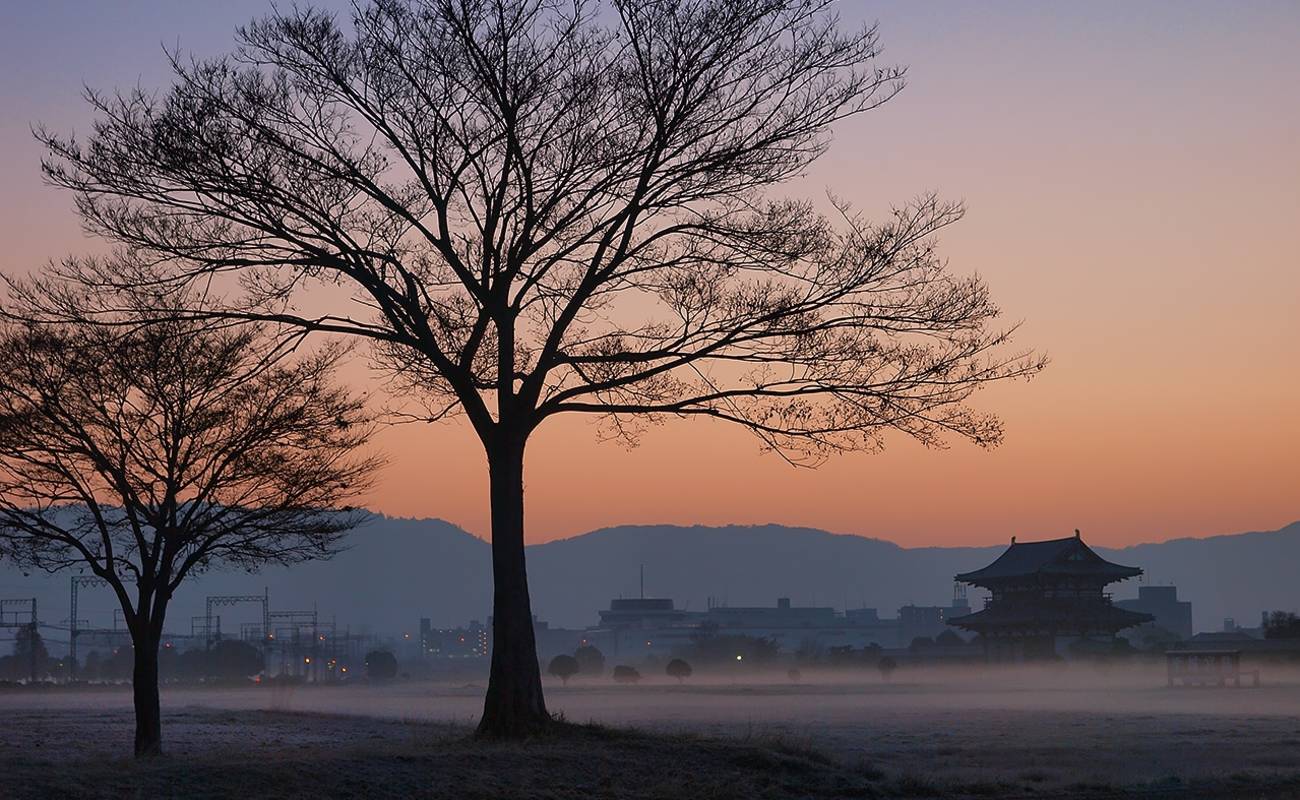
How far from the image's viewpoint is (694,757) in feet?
55.2

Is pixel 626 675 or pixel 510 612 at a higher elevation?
pixel 510 612

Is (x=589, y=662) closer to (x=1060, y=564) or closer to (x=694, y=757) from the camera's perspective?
(x=1060, y=564)

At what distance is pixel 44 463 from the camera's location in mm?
20859

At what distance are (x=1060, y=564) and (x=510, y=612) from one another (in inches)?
2841

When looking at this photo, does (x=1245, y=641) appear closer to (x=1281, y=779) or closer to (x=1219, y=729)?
(x=1219, y=729)

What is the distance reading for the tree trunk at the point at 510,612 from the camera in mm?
18406

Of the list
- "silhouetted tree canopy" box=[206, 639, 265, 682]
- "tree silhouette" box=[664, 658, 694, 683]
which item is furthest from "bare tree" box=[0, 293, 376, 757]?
"silhouetted tree canopy" box=[206, 639, 265, 682]

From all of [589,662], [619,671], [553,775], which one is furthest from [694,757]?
[589,662]

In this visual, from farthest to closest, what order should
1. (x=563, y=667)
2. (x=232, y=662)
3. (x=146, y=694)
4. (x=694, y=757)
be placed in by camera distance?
(x=232, y=662) → (x=563, y=667) → (x=146, y=694) → (x=694, y=757)

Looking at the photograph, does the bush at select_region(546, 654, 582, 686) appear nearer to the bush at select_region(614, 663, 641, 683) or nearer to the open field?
the bush at select_region(614, 663, 641, 683)

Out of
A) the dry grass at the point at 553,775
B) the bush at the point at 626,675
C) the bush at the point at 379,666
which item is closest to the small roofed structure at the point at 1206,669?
the bush at the point at 626,675

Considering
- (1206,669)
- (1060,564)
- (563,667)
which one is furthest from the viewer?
(563,667)

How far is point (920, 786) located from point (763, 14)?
9.78m

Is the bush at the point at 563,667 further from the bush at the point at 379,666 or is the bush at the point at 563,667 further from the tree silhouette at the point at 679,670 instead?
the bush at the point at 379,666
